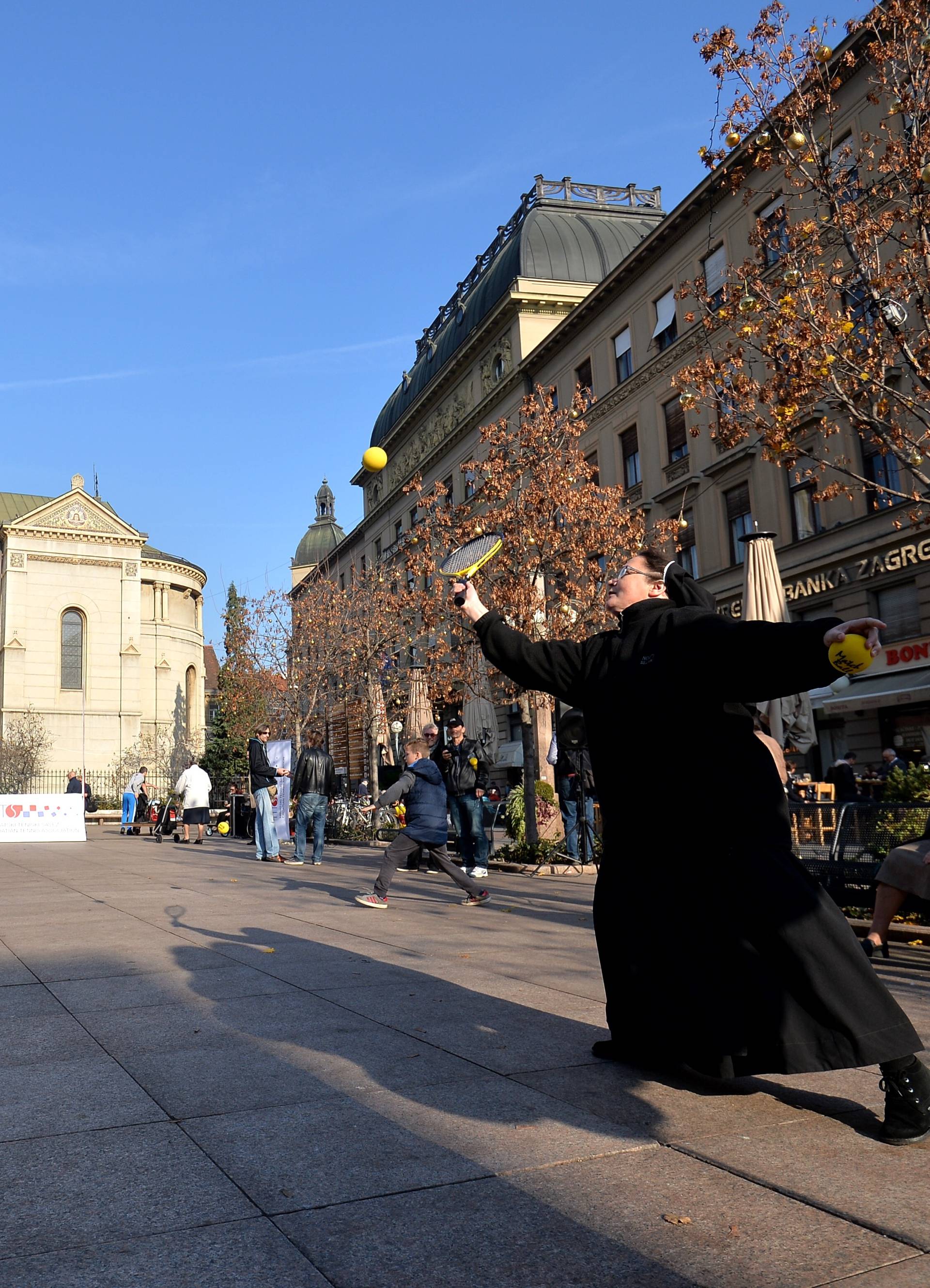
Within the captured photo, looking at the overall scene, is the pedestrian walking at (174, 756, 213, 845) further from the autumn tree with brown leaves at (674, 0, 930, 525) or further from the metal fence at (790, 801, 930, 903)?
the metal fence at (790, 801, 930, 903)

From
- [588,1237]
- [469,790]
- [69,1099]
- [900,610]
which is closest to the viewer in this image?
[588,1237]

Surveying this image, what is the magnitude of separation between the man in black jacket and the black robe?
12676mm

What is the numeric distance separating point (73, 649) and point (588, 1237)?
71832 millimetres

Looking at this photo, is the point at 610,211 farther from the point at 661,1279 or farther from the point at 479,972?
the point at 661,1279

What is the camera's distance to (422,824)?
10430mm

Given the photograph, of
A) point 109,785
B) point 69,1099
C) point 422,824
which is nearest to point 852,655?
point 69,1099

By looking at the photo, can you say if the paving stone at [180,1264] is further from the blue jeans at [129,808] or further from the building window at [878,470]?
the blue jeans at [129,808]

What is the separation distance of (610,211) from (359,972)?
4125cm

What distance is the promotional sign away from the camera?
2453 cm

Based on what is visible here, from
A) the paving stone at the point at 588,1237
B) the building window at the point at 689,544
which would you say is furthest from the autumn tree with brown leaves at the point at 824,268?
the building window at the point at 689,544

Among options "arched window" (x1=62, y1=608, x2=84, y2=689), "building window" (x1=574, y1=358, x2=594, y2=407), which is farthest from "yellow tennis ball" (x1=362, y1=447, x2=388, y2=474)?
"arched window" (x1=62, y1=608, x2=84, y2=689)

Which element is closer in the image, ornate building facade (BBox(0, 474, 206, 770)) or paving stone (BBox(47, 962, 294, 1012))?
paving stone (BBox(47, 962, 294, 1012))

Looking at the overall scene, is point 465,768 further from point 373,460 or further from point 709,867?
point 709,867

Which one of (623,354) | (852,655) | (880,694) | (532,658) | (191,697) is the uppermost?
(623,354)
